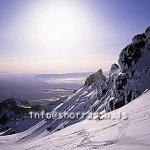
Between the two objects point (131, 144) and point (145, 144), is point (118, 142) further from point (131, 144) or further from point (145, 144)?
point (145, 144)

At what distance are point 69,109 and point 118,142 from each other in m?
85.9

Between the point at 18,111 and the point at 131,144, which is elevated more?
the point at 131,144

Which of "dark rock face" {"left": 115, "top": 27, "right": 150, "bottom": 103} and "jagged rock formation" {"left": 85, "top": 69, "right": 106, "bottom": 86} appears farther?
"jagged rock formation" {"left": 85, "top": 69, "right": 106, "bottom": 86}

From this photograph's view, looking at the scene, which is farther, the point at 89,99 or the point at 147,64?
the point at 89,99

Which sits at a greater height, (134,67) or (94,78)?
(134,67)

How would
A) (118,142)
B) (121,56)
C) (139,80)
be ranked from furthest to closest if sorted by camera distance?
1. (121,56)
2. (139,80)
3. (118,142)

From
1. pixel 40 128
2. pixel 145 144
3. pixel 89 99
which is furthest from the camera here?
pixel 89 99

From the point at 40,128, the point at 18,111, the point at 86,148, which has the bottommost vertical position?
the point at 18,111

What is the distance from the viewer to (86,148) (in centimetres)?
1456

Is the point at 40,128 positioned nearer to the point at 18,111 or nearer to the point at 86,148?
the point at 86,148

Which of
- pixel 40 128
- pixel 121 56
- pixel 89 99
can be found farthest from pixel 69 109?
pixel 121 56

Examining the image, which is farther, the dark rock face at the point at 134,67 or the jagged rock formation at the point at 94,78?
the jagged rock formation at the point at 94,78

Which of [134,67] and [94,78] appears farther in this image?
[94,78]

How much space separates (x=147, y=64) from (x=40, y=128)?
41.4 m
